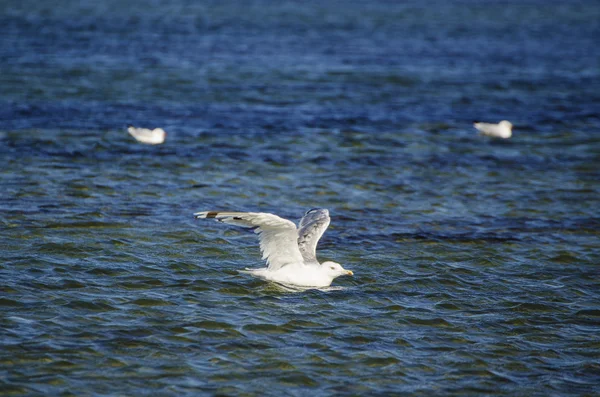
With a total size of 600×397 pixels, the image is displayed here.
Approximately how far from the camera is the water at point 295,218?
8219mm

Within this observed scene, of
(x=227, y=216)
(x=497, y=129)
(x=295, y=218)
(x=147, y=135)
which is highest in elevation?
(x=497, y=129)

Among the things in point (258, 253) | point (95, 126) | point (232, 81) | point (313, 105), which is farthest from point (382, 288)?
point (232, 81)

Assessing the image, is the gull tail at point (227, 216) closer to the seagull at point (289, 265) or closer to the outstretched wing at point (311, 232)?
the seagull at point (289, 265)

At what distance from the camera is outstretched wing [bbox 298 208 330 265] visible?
1070 centimetres

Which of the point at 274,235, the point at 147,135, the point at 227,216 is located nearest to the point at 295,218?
the point at 274,235

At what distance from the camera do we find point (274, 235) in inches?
400

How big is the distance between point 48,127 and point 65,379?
1138cm

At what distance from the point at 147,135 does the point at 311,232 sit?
22.7ft

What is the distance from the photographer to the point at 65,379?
7559 millimetres

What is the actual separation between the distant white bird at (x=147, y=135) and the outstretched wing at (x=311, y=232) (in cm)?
644

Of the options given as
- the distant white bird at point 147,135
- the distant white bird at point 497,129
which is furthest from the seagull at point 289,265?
the distant white bird at point 497,129

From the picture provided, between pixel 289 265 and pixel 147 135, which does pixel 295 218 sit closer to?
pixel 289 265

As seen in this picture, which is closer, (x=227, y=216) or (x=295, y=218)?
(x=227, y=216)

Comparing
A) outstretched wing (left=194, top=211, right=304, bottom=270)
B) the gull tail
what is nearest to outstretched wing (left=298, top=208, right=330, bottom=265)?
outstretched wing (left=194, top=211, right=304, bottom=270)
